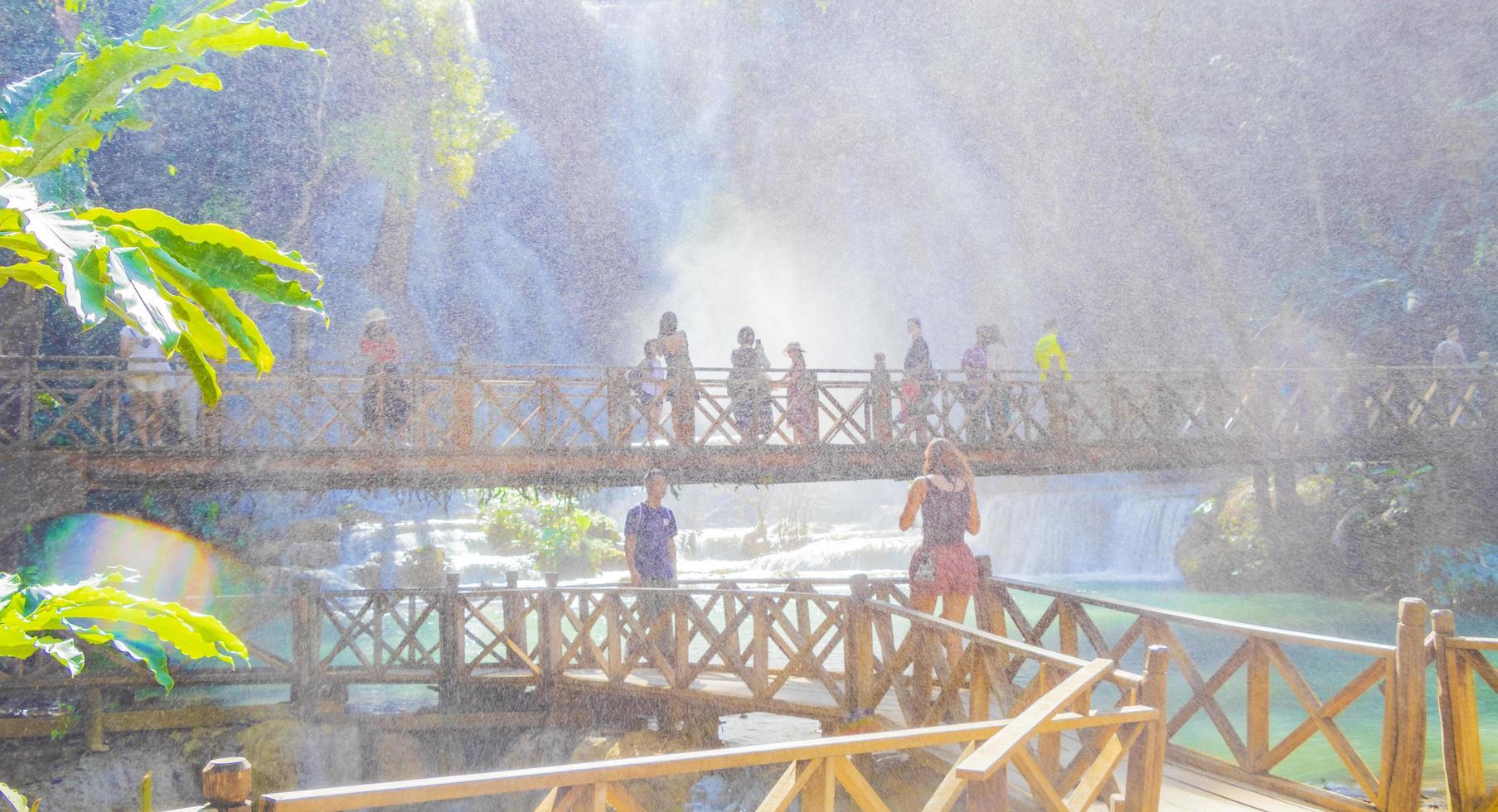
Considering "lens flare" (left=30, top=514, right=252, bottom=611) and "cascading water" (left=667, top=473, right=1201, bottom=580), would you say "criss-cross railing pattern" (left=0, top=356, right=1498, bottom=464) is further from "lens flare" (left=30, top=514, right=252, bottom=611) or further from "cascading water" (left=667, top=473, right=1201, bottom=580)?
"cascading water" (left=667, top=473, right=1201, bottom=580)

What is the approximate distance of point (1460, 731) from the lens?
13.5 ft

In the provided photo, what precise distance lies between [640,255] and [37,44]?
815 inches

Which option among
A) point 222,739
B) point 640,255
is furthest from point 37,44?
point 640,255

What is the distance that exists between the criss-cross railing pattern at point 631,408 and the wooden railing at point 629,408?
2 cm

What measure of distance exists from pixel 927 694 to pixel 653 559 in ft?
8.83

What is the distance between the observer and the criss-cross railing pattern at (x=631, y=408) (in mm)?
9609

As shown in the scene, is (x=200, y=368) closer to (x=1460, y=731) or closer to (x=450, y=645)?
(x=1460, y=731)

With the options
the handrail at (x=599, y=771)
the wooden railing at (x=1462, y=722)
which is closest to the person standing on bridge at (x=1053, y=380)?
the wooden railing at (x=1462, y=722)

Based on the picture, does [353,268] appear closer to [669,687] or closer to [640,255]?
[640,255]

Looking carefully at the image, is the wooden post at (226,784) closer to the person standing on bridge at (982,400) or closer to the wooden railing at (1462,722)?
the wooden railing at (1462,722)

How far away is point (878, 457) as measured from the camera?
1165cm

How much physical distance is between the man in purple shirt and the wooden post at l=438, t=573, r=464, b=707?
1.85 m

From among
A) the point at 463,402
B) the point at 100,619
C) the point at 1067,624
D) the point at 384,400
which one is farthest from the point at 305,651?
the point at 100,619

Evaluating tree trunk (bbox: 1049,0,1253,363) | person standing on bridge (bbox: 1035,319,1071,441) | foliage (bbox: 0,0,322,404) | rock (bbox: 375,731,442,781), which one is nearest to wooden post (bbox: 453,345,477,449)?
rock (bbox: 375,731,442,781)
